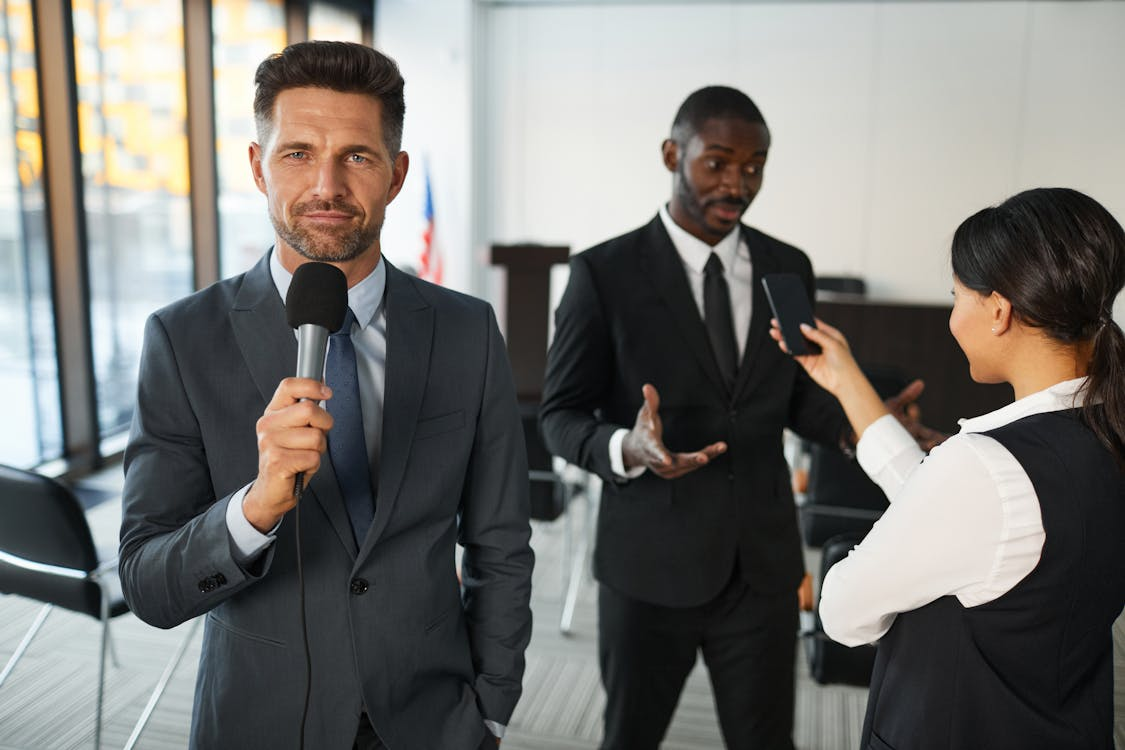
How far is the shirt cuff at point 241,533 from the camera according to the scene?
3.68ft

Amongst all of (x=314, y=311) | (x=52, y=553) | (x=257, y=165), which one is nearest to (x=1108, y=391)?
(x=314, y=311)

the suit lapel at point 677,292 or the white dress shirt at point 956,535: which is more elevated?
the suit lapel at point 677,292

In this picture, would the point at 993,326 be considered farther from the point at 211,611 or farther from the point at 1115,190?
the point at 1115,190

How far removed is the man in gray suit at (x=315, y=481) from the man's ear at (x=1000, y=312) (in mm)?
773

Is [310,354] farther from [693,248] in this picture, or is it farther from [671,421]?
[693,248]

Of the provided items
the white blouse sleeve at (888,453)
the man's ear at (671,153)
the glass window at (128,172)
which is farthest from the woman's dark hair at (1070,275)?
the glass window at (128,172)

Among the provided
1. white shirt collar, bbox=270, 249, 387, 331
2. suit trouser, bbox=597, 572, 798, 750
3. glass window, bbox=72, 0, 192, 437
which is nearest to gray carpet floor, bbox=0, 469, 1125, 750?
suit trouser, bbox=597, 572, 798, 750

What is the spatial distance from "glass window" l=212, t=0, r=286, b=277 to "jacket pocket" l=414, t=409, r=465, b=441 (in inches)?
210

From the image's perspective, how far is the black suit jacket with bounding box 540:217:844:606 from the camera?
6.21 feet

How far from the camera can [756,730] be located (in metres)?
1.92

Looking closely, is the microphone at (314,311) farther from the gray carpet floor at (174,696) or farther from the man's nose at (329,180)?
the gray carpet floor at (174,696)

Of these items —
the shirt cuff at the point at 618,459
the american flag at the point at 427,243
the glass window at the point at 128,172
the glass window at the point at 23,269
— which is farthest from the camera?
the american flag at the point at 427,243

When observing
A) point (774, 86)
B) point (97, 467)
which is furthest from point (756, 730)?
point (774, 86)

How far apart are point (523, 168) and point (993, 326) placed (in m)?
7.62
